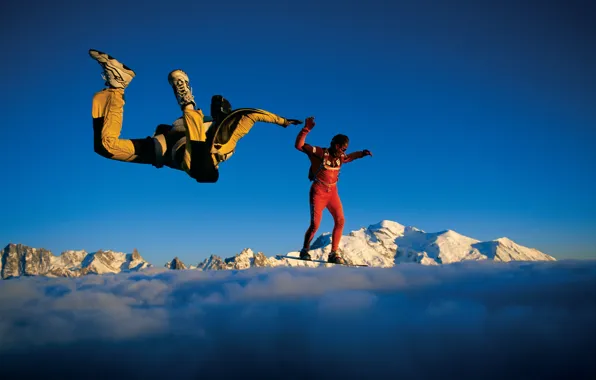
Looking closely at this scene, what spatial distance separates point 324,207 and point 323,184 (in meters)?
0.62

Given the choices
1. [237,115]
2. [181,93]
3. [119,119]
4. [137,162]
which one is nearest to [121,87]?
[119,119]

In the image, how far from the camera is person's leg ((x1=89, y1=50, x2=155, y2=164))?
20.1 feet

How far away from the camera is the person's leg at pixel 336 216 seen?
9.22m

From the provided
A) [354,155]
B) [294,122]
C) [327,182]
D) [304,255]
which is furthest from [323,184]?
[294,122]

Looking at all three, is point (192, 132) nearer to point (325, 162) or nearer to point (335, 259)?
point (325, 162)

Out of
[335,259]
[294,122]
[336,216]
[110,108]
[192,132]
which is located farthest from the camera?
[336,216]

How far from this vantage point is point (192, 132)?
665cm

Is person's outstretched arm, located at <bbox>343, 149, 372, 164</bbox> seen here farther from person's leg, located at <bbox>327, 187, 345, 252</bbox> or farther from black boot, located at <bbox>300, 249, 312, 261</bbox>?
black boot, located at <bbox>300, 249, 312, 261</bbox>

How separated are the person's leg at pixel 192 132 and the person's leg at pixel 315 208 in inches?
114

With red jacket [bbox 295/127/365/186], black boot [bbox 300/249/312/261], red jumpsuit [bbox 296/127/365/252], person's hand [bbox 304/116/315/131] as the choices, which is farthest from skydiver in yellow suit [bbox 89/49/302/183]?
black boot [bbox 300/249/312/261]

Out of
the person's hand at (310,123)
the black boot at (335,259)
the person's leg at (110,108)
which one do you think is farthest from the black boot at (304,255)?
the person's leg at (110,108)

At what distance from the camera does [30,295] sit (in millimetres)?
13688

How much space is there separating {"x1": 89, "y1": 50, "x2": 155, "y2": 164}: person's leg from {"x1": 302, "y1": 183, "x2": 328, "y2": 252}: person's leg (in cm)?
421

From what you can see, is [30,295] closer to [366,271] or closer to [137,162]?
[137,162]
